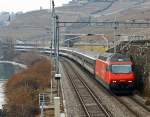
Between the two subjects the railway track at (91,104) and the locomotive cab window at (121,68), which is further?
the locomotive cab window at (121,68)

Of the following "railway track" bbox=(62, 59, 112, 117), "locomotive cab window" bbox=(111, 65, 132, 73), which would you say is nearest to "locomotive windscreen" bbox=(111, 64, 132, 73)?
"locomotive cab window" bbox=(111, 65, 132, 73)

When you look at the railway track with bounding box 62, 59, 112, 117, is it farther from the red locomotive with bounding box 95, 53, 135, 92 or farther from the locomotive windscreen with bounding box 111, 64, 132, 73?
the locomotive windscreen with bounding box 111, 64, 132, 73

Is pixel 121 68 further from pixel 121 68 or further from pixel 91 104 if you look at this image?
pixel 91 104

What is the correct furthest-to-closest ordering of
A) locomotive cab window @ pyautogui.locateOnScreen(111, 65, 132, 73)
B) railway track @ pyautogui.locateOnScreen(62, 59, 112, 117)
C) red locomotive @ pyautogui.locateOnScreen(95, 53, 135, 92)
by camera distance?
locomotive cab window @ pyautogui.locateOnScreen(111, 65, 132, 73) < red locomotive @ pyautogui.locateOnScreen(95, 53, 135, 92) < railway track @ pyautogui.locateOnScreen(62, 59, 112, 117)

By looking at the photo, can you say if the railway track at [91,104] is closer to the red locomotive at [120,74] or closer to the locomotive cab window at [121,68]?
the red locomotive at [120,74]

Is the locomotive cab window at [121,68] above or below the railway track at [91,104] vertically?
above

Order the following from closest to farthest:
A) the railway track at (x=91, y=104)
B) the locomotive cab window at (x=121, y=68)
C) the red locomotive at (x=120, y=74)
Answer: the railway track at (x=91, y=104), the red locomotive at (x=120, y=74), the locomotive cab window at (x=121, y=68)

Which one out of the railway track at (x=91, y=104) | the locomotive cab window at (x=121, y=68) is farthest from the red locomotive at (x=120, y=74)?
the railway track at (x=91, y=104)

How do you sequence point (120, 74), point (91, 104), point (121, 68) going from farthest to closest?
point (121, 68) → point (120, 74) → point (91, 104)

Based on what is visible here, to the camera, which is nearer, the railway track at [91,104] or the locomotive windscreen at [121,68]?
A: the railway track at [91,104]

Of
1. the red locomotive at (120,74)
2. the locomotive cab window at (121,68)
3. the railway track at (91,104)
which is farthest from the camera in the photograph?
the locomotive cab window at (121,68)

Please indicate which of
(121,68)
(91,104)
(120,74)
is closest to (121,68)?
(121,68)

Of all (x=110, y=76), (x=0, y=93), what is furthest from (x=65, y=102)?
(x=0, y=93)

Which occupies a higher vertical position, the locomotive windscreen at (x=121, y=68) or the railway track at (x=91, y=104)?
the locomotive windscreen at (x=121, y=68)
